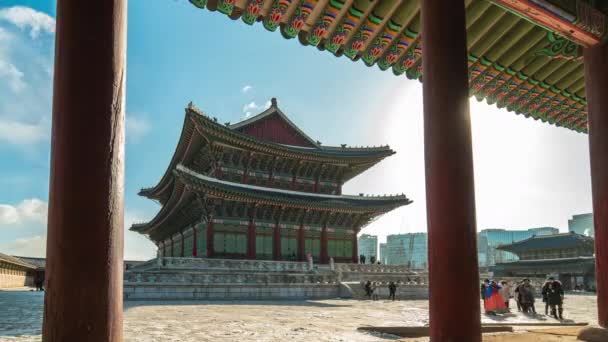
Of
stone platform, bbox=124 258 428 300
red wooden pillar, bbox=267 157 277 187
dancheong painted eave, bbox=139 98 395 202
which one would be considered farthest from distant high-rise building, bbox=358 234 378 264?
stone platform, bbox=124 258 428 300

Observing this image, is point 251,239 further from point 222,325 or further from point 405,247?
point 405,247

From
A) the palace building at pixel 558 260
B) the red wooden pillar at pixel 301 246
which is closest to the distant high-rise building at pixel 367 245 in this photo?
the palace building at pixel 558 260

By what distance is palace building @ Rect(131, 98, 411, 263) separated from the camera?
3103cm

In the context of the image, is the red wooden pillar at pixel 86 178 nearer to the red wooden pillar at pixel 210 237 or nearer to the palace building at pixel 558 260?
the red wooden pillar at pixel 210 237

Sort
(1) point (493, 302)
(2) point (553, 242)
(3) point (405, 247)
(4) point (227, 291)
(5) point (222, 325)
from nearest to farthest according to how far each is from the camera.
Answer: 1. (5) point (222, 325)
2. (1) point (493, 302)
3. (4) point (227, 291)
4. (2) point (553, 242)
5. (3) point (405, 247)

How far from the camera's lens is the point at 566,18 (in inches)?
220

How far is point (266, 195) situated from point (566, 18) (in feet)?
88.0

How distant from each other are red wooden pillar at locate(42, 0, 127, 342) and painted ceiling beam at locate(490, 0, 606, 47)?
4.19 meters

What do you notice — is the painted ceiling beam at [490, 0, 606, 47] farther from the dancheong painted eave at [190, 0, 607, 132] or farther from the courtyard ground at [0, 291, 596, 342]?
the courtyard ground at [0, 291, 596, 342]

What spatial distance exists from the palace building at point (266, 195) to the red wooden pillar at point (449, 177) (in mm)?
25082

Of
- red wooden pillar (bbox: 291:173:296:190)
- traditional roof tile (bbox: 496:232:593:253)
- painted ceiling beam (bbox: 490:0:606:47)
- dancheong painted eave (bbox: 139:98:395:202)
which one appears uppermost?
dancheong painted eave (bbox: 139:98:395:202)

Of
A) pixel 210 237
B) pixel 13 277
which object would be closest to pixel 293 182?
pixel 210 237

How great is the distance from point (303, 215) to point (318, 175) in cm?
415

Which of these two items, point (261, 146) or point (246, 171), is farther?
point (246, 171)
